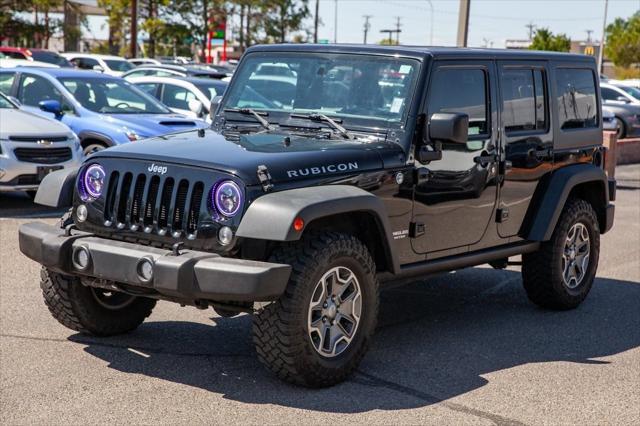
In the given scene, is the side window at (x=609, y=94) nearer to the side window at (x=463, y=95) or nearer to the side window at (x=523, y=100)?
the side window at (x=523, y=100)

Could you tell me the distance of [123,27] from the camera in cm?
5753

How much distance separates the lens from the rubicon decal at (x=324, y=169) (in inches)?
215

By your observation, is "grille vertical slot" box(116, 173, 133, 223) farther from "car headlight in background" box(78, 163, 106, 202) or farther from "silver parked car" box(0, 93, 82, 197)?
"silver parked car" box(0, 93, 82, 197)

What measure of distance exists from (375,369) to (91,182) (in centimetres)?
194

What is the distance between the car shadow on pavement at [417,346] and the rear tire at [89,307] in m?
0.10

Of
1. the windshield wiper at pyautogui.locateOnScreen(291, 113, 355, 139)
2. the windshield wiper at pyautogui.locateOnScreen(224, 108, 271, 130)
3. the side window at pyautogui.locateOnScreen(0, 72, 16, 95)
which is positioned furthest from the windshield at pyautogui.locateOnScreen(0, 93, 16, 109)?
the windshield wiper at pyautogui.locateOnScreen(291, 113, 355, 139)

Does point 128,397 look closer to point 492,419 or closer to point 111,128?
point 492,419

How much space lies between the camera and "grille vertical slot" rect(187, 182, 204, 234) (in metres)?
5.34

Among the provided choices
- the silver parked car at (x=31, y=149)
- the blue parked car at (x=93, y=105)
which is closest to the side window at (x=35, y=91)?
the blue parked car at (x=93, y=105)

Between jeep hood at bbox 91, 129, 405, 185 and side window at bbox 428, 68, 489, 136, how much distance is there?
1.79ft

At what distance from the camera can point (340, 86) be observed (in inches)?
253

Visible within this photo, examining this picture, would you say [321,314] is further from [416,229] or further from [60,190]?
[60,190]

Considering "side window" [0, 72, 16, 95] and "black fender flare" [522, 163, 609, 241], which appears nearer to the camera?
"black fender flare" [522, 163, 609, 241]

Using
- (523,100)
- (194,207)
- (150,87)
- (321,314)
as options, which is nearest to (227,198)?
(194,207)
